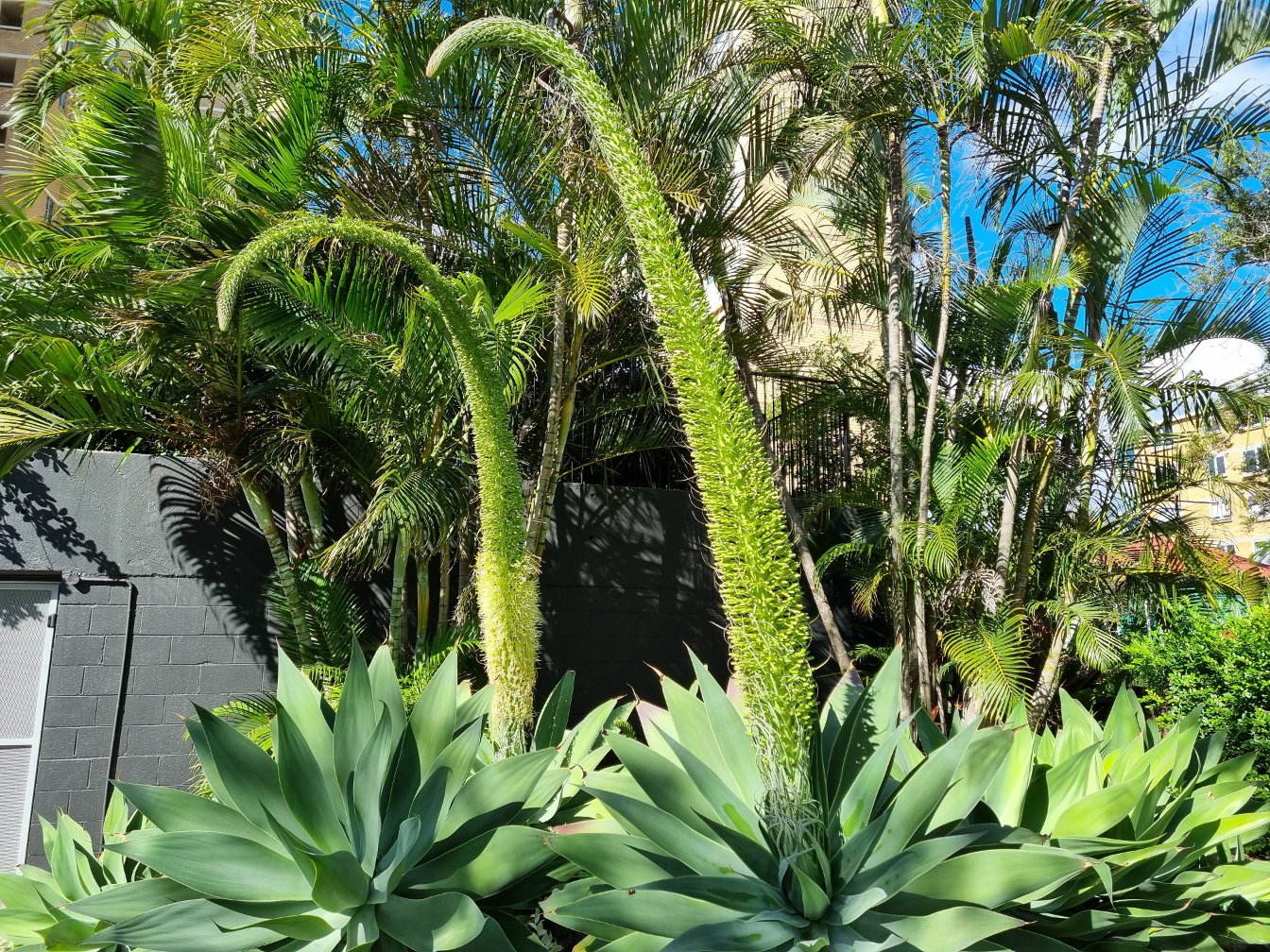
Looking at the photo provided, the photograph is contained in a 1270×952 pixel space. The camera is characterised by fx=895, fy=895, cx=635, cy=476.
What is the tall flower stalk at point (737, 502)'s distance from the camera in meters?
2.28

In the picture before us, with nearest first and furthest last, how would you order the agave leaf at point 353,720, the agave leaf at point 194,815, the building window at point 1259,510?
1. the agave leaf at point 194,815
2. the agave leaf at point 353,720
3. the building window at point 1259,510

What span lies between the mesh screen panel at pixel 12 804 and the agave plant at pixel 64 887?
2820 millimetres

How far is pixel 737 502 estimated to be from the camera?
230 cm

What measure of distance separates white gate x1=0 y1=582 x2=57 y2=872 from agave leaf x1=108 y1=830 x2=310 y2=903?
13.1 feet

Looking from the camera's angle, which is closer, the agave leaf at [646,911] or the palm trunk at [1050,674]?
the agave leaf at [646,911]

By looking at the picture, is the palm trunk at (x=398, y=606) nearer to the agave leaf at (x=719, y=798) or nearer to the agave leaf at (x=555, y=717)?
the agave leaf at (x=555, y=717)

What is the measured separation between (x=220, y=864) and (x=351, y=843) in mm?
331

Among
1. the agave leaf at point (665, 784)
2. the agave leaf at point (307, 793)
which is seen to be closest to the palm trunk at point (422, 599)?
the agave leaf at point (307, 793)

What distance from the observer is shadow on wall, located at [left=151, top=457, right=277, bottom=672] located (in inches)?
232

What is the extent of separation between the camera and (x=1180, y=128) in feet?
20.2

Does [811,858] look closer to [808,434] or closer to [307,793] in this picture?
[307,793]

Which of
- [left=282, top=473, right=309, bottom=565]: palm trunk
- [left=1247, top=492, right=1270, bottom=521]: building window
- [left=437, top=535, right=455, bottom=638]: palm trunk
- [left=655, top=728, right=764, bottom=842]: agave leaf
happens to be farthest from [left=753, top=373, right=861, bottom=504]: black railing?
[left=1247, top=492, right=1270, bottom=521]: building window

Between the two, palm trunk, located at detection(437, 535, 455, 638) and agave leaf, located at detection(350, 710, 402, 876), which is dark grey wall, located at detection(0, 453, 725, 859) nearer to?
palm trunk, located at detection(437, 535, 455, 638)

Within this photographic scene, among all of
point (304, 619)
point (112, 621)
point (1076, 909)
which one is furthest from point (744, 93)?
point (112, 621)
